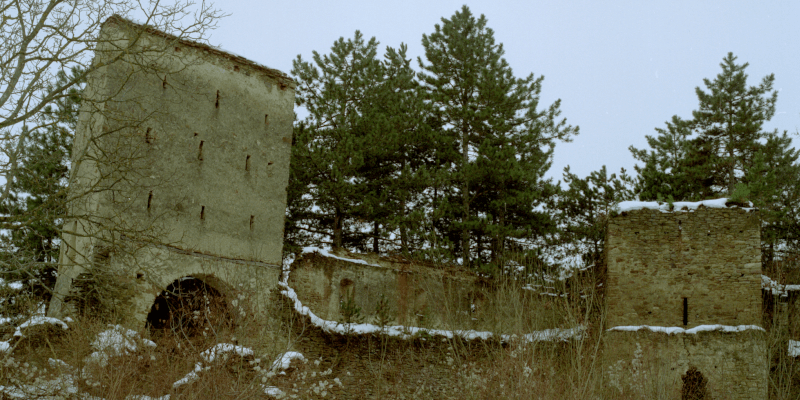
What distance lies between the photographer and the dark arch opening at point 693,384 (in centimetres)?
1409

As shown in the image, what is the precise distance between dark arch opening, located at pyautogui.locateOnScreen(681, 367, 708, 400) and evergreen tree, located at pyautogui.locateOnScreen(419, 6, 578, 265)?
6.46 metres

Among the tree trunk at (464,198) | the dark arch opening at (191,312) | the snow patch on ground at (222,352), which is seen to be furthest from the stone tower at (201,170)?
the tree trunk at (464,198)

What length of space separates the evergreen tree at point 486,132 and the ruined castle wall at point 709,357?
5.81 meters

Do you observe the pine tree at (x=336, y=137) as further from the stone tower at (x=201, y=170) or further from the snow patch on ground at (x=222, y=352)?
the snow patch on ground at (x=222, y=352)

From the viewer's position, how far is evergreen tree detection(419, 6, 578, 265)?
805 inches

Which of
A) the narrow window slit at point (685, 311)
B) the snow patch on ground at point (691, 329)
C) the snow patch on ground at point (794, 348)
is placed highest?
the narrow window slit at point (685, 311)

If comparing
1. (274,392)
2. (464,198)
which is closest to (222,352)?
(274,392)

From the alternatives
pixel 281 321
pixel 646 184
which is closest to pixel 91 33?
pixel 281 321

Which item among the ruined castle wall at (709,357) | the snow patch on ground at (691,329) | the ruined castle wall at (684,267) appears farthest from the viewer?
the ruined castle wall at (684,267)

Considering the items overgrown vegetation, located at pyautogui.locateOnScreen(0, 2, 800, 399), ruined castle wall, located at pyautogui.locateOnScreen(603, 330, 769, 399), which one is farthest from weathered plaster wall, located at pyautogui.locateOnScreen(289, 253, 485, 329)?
ruined castle wall, located at pyautogui.locateOnScreen(603, 330, 769, 399)

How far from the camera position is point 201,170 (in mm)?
16188

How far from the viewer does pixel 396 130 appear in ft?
67.9

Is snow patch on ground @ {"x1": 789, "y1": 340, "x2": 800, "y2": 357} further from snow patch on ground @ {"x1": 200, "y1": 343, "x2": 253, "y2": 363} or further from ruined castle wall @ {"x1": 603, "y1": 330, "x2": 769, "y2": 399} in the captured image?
snow patch on ground @ {"x1": 200, "y1": 343, "x2": 253, "y2": 363}

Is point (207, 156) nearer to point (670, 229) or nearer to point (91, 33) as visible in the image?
point (91, 33)
